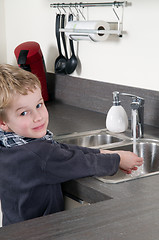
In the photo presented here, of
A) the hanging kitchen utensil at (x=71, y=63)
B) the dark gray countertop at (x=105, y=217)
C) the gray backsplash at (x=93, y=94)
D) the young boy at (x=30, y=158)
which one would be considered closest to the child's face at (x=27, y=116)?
the young boy at (x=30, y=158)

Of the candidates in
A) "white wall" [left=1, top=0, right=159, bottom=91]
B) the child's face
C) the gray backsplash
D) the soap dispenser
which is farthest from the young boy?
"white wall" [left=1, top=0, right=159, bottom=91]

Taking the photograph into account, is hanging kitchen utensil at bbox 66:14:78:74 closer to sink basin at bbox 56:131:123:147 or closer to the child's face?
sink basin at bbox 56:131:123:147

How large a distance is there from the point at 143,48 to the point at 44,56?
33.7 inches

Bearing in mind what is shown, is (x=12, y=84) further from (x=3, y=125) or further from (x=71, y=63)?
(x=71, y=63)

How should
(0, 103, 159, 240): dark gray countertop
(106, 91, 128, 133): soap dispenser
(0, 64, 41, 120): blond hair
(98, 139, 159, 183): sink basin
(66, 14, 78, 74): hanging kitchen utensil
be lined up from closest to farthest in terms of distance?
(0, 103, 159, 240): dark gray countertop < (0, 64, 41, 120): blond hair < (98, 139, 159, 183): sink basin < (106, 91, 128, 133): soap dispenser < (66, 14, 78, 74): hanging kitchen utensil

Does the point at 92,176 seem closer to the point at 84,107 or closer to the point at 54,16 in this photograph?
the point at 84,107

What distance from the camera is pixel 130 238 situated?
2.76 feet

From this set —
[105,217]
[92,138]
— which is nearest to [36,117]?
[105,217]

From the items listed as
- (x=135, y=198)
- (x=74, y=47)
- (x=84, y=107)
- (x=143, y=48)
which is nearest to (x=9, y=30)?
(x=74, y=47)

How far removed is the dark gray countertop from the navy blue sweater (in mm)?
50

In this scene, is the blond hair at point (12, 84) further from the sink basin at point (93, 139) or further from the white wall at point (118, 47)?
the white wall at point (118, 47)

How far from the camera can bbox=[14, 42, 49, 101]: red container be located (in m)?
2.28

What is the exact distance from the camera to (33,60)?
7.54 feet

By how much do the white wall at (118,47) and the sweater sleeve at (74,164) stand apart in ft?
2.12
